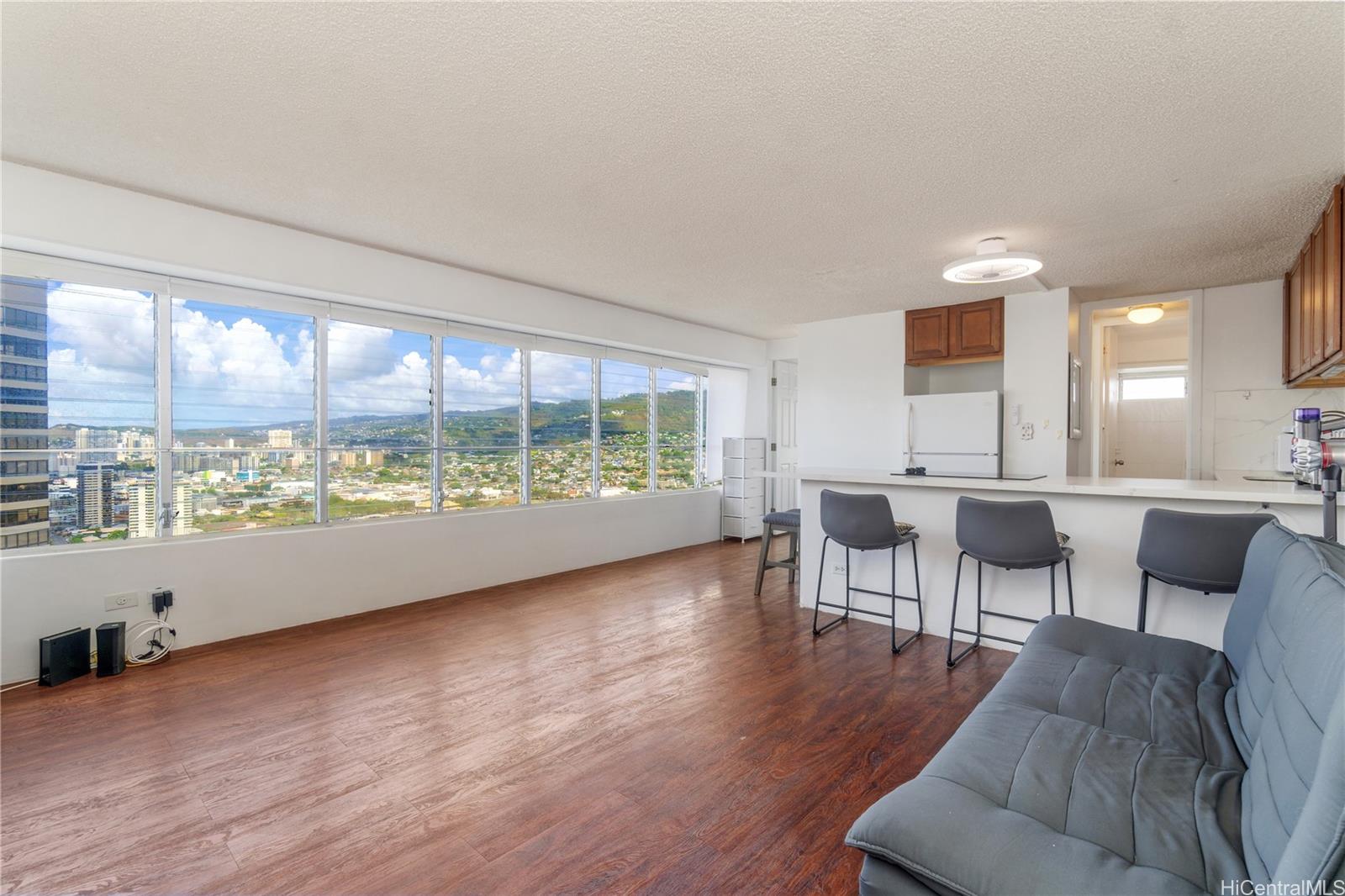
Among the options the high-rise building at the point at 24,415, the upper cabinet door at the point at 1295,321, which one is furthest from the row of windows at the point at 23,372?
the upper cabinet door at the point at 1295,321

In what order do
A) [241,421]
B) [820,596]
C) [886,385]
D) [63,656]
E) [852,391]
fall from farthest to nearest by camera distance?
[852,391], [886,385], [820,596], [241,421], [63,656]

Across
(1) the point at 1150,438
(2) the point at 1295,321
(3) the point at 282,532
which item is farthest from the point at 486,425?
(1) the point at 1150,438

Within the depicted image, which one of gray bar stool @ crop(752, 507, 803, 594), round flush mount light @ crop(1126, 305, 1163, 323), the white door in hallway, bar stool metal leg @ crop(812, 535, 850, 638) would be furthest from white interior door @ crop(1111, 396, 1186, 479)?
bar stool metal leg @ crop(812, 535, 850, 638)

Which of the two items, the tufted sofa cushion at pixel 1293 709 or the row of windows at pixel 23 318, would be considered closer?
the tufted sofa cushion at pixel 1293 709

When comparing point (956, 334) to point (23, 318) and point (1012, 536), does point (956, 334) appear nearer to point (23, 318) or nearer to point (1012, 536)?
point (1012, 536)

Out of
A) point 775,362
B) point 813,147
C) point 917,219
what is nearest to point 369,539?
point 813,147

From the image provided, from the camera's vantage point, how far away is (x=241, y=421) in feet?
12.5

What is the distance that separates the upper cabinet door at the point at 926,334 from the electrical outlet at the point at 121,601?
235 inches

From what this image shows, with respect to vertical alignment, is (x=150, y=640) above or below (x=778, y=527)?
below

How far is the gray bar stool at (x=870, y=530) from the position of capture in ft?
11.5

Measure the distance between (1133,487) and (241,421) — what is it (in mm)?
5365

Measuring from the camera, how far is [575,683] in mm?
3035

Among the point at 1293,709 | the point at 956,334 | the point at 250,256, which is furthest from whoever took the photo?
the point at 956,334

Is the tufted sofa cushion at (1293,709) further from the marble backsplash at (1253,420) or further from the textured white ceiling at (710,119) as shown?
the marble backsplash at (1253,420)
